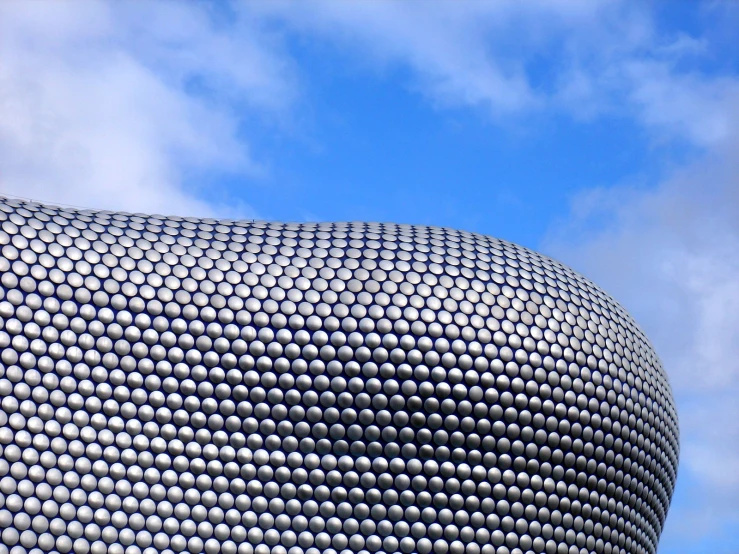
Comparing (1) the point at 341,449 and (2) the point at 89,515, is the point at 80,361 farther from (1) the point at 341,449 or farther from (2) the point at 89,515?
(1) the point at 341,449

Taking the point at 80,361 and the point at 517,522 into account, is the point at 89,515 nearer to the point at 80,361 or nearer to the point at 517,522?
the point at 80,361

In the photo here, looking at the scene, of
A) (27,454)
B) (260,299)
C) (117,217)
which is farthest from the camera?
(117,217)

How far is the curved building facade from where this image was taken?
67.1ft

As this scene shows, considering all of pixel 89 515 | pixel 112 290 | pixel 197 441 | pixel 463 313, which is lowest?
pixel 89 515

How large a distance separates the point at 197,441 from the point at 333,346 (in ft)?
11.1

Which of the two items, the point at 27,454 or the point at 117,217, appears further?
the point at 117,217

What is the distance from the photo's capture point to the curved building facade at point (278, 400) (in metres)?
20.5

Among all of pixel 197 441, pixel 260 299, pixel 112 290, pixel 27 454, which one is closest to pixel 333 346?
pixel 260 299

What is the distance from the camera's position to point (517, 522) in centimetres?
2191

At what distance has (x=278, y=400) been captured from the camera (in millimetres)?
21031

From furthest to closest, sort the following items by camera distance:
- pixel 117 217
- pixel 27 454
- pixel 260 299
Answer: pixel 117 217, pixel 260 299, pixel 27 454

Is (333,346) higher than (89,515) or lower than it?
higher

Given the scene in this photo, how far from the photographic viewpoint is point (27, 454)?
20.1m

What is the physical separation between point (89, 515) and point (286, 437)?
4.15 m
